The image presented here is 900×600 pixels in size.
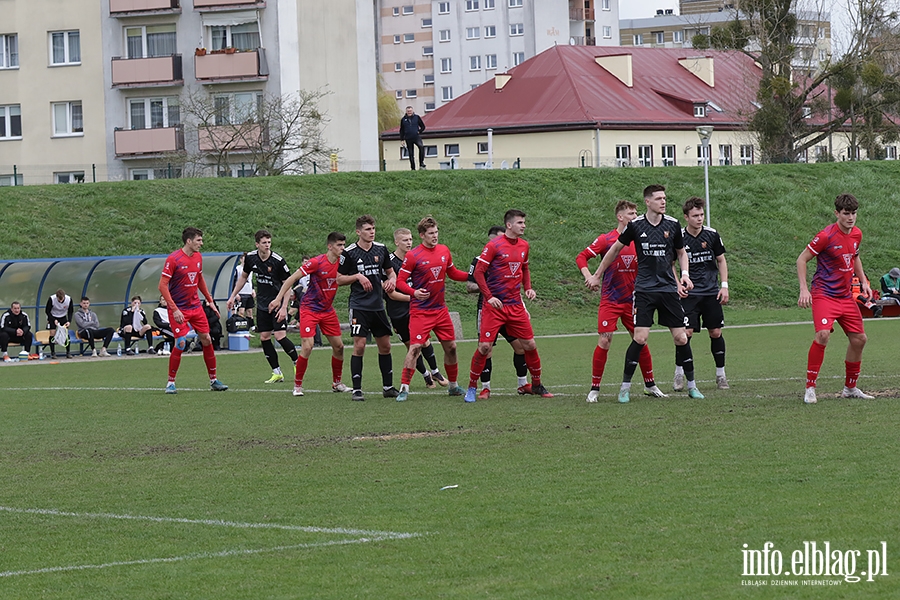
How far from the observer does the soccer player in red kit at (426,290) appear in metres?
15.2

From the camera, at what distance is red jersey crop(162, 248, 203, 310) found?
17453 mm

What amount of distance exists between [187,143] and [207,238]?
16942 mm

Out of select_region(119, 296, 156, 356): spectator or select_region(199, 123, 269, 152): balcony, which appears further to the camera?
select_region(199, 123, 269, 152): balcony

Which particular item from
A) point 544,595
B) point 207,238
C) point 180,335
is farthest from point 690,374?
point 207,238

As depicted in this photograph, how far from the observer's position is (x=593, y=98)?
7394 centimetres

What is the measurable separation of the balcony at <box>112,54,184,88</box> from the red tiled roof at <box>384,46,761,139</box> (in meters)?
22.7

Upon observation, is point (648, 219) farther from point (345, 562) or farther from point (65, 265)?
point (65, 265)

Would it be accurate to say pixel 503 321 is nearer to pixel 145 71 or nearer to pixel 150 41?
pixel 145 71

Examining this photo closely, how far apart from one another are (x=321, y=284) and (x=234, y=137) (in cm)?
3758

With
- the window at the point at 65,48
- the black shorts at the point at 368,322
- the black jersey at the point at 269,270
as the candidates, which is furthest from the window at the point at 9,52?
the black shorts at the point at 368,322

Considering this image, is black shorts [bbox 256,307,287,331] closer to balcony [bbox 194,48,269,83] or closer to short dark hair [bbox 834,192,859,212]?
short dark hair [bbox 834,192,859,212]

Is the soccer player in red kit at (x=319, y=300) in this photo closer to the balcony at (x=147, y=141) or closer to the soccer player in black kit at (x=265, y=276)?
the soccer player in black kit at (x=265, y=276)

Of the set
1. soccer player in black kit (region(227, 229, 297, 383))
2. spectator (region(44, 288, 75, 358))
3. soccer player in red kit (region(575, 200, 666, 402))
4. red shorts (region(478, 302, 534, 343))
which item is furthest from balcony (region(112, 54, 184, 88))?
soccer player in red kit (region(575, 200, 666, 402))

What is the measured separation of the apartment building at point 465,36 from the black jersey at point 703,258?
9599 cm
